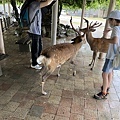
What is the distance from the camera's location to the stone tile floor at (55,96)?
2172 mm

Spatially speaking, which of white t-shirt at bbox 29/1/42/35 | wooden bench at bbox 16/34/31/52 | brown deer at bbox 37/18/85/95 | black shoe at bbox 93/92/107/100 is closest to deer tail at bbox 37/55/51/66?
brown deer at bbox 37/18/85/95

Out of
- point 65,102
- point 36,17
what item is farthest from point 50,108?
point 36,17

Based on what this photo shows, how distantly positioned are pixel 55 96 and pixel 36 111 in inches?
18.9

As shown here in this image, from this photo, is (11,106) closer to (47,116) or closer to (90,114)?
(47,116)

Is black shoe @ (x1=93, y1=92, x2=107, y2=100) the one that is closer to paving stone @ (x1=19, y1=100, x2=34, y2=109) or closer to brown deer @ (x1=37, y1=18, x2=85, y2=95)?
brown deer @ (x1=37, y1=18, x2=85, y2=95)

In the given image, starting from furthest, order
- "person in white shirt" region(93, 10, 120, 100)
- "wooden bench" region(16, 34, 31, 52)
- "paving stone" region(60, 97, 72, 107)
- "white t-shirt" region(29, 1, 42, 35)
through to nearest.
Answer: "wooden bench" region(16, 34, 31, 52) → "white t-shirt" region(29, 1, 42, 35) → "paving stone" region(60, 97, 72, 107) → "person in white shirt" region(93, 10, 120, 100)

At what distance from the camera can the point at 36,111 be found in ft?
7.20

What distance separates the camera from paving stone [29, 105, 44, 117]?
7.00 feet

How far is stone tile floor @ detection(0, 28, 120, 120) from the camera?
7.13 feet

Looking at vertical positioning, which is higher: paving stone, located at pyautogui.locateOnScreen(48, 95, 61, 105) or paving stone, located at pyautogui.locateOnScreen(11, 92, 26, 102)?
paving stone, located at pyautogui.locateOnScreen(11, 92, 26, 102)

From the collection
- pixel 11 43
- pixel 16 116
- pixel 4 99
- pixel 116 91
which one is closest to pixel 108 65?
pixel 116 91

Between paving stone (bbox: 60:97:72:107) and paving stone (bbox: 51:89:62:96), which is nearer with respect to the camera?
paving stone (bbox: 60:97:72:107)

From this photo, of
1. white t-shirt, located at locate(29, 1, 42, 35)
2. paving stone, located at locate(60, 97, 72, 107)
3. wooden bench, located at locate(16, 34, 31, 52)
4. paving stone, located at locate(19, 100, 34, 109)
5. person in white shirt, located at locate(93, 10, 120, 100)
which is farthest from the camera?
wooden bench, located at locate(16, 34, 31, 52)

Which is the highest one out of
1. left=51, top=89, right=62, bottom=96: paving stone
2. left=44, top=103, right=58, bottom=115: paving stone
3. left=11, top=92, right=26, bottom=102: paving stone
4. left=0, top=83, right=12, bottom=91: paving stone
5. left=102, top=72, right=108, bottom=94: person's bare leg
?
left=102, top=72, right=108, bottom=94: person's bare leg
